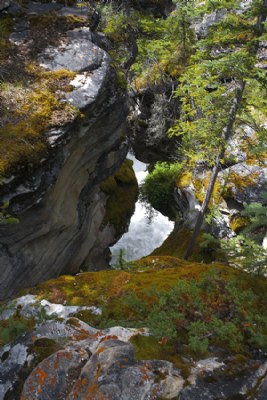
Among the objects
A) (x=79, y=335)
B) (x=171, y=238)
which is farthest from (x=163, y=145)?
(x=79, y=335)

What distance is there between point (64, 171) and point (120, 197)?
7631mm

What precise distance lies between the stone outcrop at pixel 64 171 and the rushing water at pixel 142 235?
7.13m

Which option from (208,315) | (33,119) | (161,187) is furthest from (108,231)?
(208,315)

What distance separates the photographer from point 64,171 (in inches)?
362

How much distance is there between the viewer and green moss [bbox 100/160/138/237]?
15.9 m

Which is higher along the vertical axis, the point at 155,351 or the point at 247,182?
the point at 155,351

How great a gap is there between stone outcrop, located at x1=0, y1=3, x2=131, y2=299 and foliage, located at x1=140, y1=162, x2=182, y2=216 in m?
7.11

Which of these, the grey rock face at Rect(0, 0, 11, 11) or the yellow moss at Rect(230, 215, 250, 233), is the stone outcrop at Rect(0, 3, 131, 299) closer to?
the grey rock face at Rect(0, 0, 11, 11)

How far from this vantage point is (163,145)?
68.7 feet

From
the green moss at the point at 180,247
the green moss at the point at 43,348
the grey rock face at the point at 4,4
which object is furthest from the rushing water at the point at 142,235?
the green moss at the point at 43,348

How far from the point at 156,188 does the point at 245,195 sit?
623 cm

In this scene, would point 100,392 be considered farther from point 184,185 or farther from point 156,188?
point 156,188

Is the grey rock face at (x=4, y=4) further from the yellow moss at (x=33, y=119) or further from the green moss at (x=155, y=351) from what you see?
the green moss at (x=155, y=351)

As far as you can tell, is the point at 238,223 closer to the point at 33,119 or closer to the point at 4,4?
the point at 33,119
